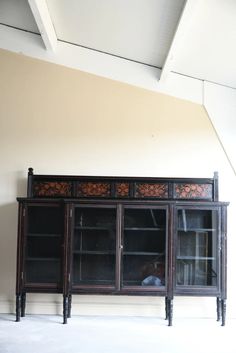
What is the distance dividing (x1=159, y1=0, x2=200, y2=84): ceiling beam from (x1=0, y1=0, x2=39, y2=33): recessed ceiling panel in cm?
144

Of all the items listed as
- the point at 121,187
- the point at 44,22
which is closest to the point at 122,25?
the point at 44,22

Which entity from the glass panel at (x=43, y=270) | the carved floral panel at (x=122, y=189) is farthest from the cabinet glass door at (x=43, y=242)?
the carved floral panel at (x=122, y=189)

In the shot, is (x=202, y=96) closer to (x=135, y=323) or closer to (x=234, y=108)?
(x=234, y=108)

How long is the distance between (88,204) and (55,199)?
13.6 inches

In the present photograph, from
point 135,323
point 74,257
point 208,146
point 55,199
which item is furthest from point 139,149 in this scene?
point 135,323

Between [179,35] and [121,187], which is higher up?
[179,35]

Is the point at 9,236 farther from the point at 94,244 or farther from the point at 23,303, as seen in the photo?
the point at 94,244

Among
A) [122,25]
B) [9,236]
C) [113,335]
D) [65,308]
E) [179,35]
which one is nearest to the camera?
[179,35]

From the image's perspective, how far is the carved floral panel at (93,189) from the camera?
14.0ft

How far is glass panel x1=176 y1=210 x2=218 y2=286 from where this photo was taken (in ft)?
13.2

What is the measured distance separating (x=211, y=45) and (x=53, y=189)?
2.08m

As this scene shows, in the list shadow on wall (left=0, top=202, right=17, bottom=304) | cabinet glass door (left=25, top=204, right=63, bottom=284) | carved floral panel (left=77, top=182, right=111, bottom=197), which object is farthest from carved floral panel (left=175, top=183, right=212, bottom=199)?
shadow on wall (left=0, top=202, right=17, bottom=304)

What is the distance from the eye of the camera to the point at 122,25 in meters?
3.70

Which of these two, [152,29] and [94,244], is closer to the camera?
[152,29]
